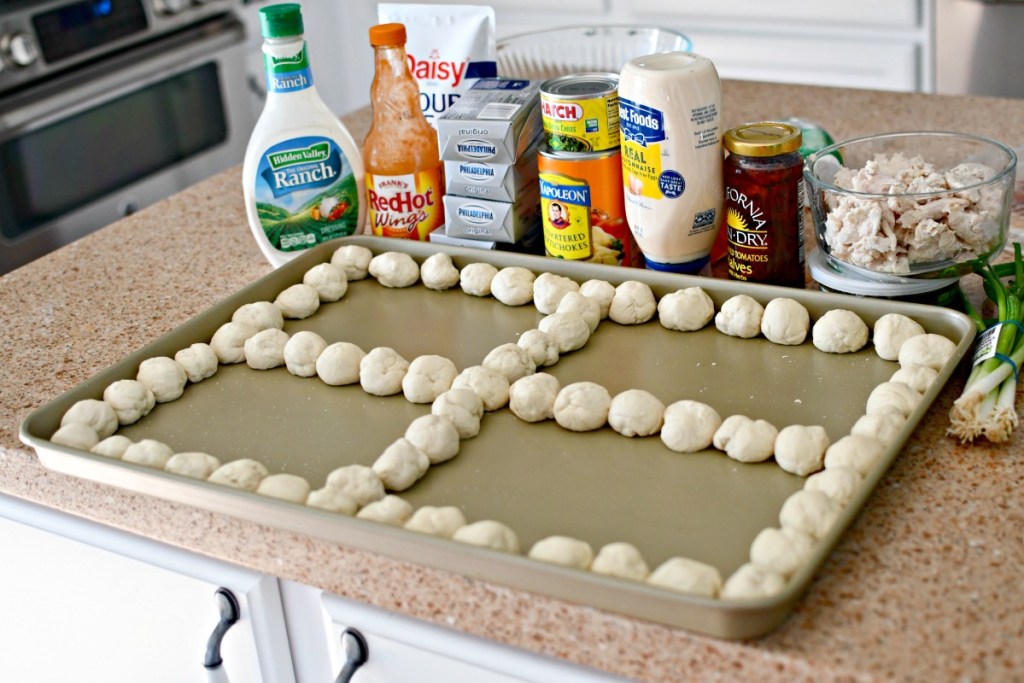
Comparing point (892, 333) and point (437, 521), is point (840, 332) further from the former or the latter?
point (437, 521)

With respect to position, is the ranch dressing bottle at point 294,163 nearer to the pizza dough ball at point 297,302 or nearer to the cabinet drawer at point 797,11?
the pizza dough ball at point 297,302

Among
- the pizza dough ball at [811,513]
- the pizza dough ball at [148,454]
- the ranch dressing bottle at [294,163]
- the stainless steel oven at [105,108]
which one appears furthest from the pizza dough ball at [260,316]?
the stainless steel oven at [105,108]

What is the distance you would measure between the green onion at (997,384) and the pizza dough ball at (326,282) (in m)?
0.59

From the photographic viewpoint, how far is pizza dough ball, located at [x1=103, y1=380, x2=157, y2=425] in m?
0.89

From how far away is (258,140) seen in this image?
1.07 metres

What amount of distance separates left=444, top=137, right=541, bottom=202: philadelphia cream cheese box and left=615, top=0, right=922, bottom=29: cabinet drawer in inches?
63.1

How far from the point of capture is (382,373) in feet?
2.98

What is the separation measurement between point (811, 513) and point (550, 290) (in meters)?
0.39

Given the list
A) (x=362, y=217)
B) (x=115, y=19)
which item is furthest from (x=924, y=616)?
(x=115, y=19)

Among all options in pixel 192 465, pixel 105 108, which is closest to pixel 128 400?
pixel 192 465

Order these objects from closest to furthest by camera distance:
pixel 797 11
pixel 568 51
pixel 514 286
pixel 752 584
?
pixel 752 584 → pixel 514 286 → pixel 568 51 → pixel 797 11

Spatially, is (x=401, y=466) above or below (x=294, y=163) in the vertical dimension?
below

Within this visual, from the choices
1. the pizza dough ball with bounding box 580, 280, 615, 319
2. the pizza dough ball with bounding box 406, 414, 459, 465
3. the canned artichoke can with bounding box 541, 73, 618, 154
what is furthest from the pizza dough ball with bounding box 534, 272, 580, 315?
the pizza dough ball with bounding box 406, 414, 459, 465

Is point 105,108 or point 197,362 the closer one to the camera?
point 197,362
